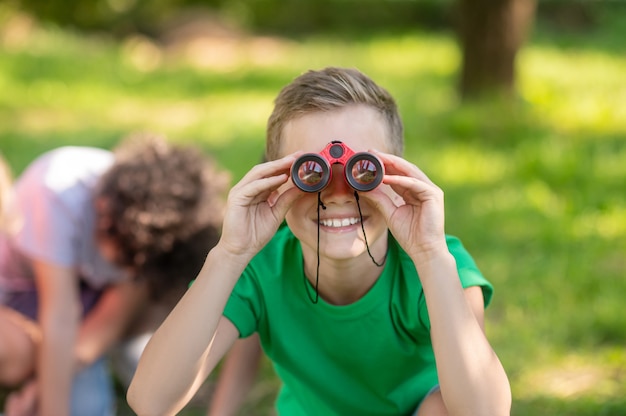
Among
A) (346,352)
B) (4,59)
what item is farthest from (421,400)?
(4,59)

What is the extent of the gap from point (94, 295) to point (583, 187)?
10.4 feet

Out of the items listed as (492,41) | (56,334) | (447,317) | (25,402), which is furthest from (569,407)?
(492,41)

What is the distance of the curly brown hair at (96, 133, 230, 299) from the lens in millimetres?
3199

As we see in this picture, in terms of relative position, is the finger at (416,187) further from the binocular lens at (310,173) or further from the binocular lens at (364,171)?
the binocular lens at (310,173)

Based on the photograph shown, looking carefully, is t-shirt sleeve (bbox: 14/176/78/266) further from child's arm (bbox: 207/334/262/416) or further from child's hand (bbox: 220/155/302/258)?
child's hand (bbox: 220/155/302/258)

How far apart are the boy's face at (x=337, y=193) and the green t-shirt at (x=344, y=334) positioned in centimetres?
20

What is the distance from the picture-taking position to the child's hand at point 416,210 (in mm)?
2193

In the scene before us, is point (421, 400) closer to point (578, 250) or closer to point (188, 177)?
→ point (188, 177)

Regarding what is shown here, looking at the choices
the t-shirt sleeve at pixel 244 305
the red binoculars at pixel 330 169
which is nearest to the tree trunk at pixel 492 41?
the t-shirt sleeve at pixel 244 305

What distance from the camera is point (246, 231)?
7.54 ft

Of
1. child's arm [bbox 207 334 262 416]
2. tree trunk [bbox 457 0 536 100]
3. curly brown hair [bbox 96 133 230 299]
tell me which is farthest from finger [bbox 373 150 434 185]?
tree trunk [bbox 457 0 536 100]

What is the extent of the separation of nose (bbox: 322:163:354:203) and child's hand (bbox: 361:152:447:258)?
0.17ft

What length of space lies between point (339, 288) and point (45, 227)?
1323mm

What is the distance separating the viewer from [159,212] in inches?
127
